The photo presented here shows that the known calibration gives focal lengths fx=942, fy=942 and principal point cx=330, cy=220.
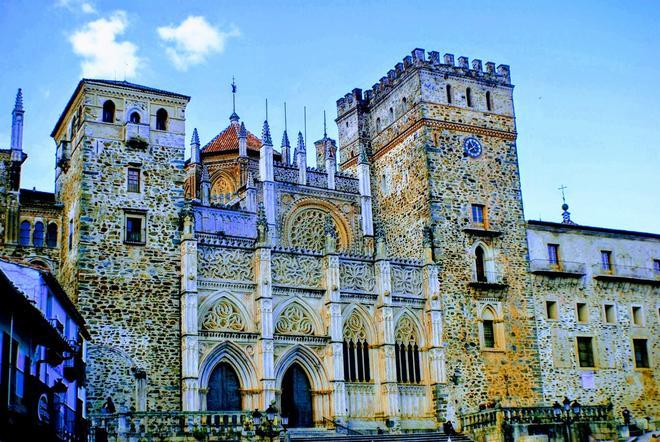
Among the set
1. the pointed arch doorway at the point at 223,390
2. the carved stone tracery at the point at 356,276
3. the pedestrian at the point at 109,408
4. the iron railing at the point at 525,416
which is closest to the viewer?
the pedestrian at the point at 109,408

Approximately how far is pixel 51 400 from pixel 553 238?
105ft

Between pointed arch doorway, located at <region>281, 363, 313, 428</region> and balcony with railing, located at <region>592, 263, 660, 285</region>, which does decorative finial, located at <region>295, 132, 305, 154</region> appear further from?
balcony with railing, located at <region>592, 263, 660, 285</region>

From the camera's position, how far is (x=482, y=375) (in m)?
45.9

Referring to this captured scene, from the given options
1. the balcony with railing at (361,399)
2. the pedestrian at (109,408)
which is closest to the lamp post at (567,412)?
the balcony with railing at (361,399)

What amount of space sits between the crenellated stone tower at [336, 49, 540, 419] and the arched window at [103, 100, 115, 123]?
13930 mm

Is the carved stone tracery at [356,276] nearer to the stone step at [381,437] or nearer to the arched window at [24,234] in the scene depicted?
the stone step at [381,437]

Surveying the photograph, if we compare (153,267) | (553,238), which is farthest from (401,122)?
(153,267)

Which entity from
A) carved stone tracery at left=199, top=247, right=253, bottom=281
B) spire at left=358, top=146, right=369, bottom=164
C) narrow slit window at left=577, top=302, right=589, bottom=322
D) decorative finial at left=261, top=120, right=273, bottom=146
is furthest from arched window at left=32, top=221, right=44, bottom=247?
narrow slit window at left=577, top=302, right=589, bottom=322

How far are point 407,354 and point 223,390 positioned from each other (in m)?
9.57

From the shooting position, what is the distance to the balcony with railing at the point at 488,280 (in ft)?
154

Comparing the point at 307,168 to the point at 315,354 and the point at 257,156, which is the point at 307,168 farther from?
the point at 315,354

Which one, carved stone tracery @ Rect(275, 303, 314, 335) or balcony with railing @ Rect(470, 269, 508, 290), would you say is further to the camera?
balcony with railing @ Rect(470, 269, 508, 290)

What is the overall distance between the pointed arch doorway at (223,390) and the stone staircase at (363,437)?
2760 millimetres

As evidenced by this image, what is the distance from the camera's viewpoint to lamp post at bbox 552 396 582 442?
40.3 m
